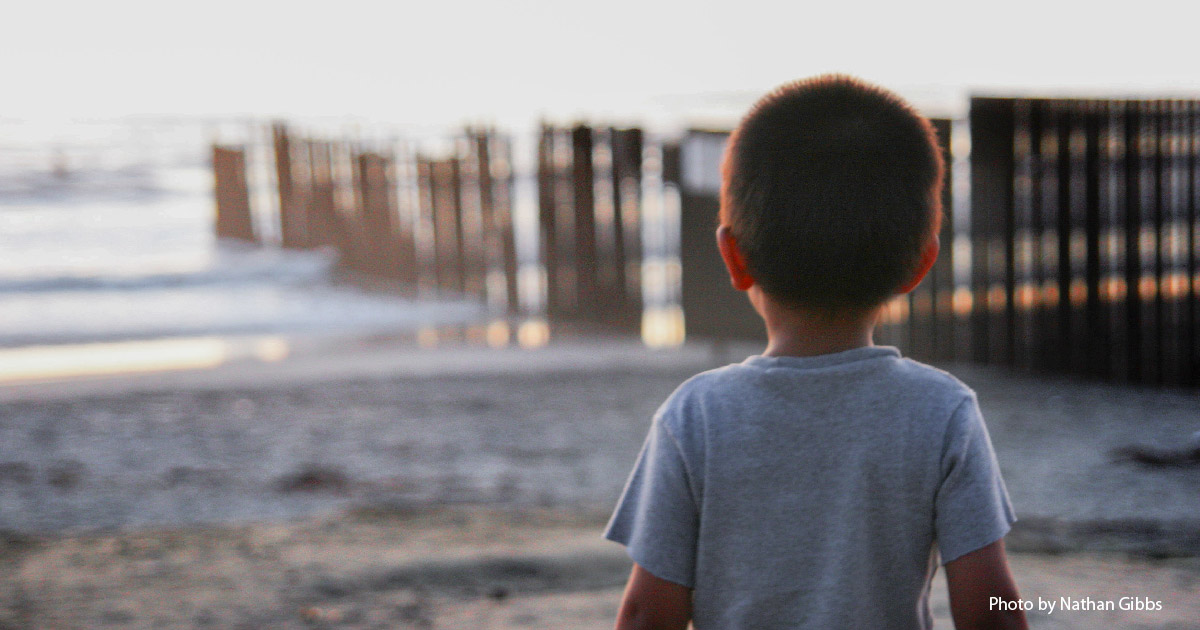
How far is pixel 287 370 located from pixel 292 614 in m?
4.56

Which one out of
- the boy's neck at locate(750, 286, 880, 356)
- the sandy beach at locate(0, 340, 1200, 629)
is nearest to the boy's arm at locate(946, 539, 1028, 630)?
the boy's neck at locate(750, 286, 880, 356)

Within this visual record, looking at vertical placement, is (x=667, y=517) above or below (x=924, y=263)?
below

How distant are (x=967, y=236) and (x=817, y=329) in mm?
5494

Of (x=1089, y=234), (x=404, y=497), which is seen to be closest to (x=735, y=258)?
(x=404, y=497)

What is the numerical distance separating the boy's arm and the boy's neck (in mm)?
286

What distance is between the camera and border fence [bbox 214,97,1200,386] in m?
6.05

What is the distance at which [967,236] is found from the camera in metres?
6.54

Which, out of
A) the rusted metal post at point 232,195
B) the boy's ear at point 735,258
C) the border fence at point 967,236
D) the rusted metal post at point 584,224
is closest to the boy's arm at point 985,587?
the boy's ear at point 735,258

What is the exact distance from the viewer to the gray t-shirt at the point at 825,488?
4.32 ft

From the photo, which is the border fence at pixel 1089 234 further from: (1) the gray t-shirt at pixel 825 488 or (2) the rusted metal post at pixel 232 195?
(2) the rusted metal post at pixel 232 195

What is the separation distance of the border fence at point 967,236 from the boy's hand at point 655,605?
129 inches

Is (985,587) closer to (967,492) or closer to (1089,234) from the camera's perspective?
(967,492)

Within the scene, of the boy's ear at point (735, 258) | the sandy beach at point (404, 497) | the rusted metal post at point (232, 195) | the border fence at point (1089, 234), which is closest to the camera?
the boy's ear at point (735, 258)

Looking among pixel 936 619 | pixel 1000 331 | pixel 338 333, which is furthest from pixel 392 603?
pixel 338 333
